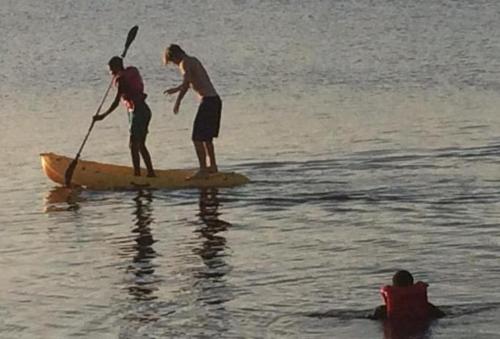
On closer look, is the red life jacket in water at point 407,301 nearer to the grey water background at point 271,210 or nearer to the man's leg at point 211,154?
the grey water background at point 271,210

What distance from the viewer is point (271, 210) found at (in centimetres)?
1764

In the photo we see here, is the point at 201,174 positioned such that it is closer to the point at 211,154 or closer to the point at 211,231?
the point at 211,154

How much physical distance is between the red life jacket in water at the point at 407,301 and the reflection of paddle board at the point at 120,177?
7.32m

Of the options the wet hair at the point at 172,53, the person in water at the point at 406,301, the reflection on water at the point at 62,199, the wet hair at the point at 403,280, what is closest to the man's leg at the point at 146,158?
the reflection on water at the point at 62,199

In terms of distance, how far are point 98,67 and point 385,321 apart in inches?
1144

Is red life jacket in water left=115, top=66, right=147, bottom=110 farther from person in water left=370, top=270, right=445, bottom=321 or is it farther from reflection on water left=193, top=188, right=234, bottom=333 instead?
person in water left=370, top=270, right=445, bottom=321

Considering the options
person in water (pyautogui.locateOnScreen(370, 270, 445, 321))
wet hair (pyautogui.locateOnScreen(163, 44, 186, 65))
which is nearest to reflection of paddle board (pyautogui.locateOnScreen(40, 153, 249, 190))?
wet hair (pyautogui.locateOnScreen(163, 44, 186, 65))

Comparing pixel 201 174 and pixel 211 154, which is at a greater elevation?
pixel 211 154

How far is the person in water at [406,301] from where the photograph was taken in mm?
12039

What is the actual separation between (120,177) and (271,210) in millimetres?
2800

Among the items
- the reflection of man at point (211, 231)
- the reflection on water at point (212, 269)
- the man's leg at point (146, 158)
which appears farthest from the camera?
the man's leg at point (146, 158)

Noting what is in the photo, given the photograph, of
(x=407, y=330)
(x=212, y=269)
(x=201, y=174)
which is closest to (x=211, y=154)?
(x=201, y=174)

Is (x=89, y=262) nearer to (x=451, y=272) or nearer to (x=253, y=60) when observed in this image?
(x=451, y=272)

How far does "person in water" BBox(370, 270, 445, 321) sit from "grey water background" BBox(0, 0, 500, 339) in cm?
18
